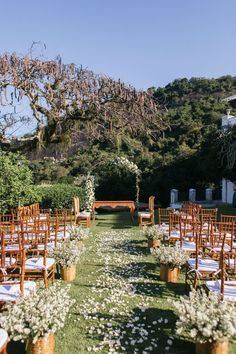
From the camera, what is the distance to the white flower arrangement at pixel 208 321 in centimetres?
282

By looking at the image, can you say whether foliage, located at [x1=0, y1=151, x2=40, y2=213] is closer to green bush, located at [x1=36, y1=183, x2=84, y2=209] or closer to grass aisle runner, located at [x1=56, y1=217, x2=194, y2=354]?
grass aisle runner, located at [x1=56, y1=217, x2=194, y2=354]

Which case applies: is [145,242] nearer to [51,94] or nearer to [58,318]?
[51,94]

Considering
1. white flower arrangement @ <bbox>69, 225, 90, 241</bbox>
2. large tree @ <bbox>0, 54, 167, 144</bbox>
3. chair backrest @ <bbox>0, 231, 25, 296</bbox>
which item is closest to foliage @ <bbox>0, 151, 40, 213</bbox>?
large tree @ <bbox>0, 54, 167, 144</bbox>

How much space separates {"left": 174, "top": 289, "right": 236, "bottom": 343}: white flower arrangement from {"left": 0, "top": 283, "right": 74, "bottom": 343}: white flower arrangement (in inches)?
43.2

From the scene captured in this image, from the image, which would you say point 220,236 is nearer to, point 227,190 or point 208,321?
point 208,321

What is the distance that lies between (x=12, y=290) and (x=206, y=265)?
8.48 feet

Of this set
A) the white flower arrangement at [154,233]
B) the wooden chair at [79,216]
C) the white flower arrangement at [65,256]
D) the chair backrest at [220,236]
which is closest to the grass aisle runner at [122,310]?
the white flower arrangement at [65,256]

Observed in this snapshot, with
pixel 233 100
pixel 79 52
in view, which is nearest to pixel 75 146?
pixel 79 52

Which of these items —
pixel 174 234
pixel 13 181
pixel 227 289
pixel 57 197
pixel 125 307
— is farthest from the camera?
pixel 57 197

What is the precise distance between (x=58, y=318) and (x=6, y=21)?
6.72 meters

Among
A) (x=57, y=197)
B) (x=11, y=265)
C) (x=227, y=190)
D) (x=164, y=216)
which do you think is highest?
(x=227, y=190)

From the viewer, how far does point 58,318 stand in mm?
3123

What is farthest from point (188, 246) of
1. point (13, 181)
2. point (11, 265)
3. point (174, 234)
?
→ point (13, 181)

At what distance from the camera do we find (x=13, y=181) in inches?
373
